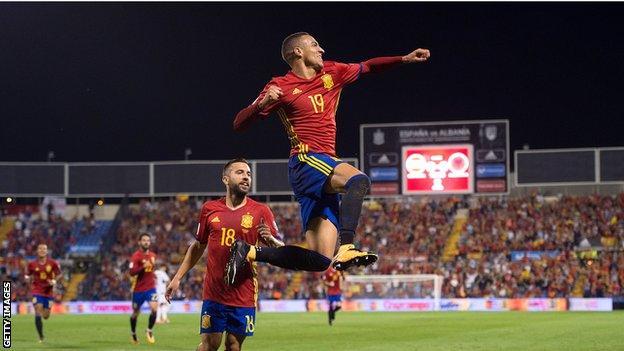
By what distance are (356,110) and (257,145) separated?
997cm

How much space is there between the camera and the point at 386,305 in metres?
49.3

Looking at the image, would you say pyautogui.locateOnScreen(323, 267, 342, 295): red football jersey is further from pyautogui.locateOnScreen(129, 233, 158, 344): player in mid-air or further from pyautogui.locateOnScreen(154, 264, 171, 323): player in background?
pyautogui.locateOnScreen(129, 233, 158, 344): player in mid-air

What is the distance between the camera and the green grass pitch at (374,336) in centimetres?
2230

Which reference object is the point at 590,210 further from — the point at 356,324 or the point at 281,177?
the point at 356,324

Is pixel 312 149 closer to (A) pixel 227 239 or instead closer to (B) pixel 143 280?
(A) pixel 227 239

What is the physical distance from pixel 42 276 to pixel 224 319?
50.7 feet

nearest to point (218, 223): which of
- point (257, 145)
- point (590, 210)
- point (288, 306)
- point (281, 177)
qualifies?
point (288, 306)

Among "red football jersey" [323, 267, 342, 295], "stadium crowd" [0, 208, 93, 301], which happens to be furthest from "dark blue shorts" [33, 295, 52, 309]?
"stadium crowd" [0, 208, 93, 301]

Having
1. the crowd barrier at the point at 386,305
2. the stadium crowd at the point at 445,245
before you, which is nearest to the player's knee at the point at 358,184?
the crowd barrier at the point at 386,305

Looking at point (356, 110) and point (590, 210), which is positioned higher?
point (356, 110)

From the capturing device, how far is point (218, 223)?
1227 centimetres

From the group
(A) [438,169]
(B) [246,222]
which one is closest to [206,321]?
(B) [246,222]

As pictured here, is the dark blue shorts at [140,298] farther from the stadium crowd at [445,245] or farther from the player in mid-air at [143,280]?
the stadium crowd at [445,245]

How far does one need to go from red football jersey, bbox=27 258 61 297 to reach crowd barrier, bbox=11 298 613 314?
22.9 m
